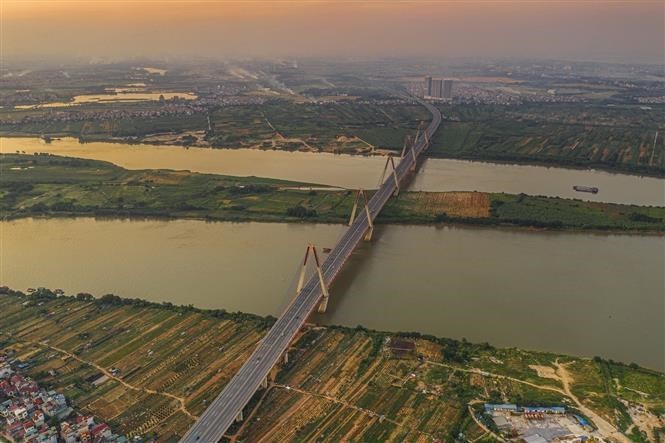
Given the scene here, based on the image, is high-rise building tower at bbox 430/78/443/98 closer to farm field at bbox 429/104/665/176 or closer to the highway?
farm field at bbox 429/104/665/176

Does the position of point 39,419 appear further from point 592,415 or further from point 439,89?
point 439,89

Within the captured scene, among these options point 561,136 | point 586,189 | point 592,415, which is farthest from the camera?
point 561,136

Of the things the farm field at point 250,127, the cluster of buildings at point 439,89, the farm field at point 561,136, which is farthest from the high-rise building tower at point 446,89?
the farm field at point 250,127

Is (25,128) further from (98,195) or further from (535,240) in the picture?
(535,240)

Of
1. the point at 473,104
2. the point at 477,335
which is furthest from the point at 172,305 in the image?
the point at 473,104

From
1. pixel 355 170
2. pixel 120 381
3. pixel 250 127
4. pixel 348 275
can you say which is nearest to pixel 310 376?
pixel 120 381
